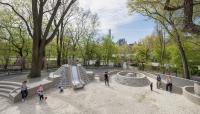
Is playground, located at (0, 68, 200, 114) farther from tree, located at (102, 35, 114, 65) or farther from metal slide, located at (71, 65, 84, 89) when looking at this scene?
tree, located at (102, 35, 114, 65)

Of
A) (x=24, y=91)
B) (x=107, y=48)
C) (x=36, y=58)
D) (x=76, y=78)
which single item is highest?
(x=107, y=48)

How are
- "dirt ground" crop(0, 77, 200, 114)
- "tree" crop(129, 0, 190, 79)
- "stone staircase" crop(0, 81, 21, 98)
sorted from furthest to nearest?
"tree" crop(129, 0, 190, 79), "stone staircase" crop(0, 81, 21, 98), "dirt ground" crop(0, 77, 200, 114)

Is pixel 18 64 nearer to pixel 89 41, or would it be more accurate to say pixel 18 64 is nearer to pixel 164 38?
pixel 89 41

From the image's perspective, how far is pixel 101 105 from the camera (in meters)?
14.5

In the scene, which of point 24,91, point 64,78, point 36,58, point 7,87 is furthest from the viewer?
point 64,78

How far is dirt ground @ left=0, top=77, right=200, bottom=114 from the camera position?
1330cm

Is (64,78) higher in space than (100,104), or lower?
higher

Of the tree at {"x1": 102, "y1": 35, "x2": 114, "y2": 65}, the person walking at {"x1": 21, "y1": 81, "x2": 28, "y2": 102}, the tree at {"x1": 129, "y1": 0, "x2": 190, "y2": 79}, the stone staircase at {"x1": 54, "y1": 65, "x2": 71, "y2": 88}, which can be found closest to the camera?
the person walking at {"x1": 21, "y1": 81, "x2": 28, "y2": 102}

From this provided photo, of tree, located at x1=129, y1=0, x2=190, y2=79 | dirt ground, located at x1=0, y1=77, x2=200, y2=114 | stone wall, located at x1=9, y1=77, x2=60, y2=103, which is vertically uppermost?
tree, located at x1=129, y1=0, x2=190, y2=79

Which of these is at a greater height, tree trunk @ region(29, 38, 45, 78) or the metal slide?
tree trunk @ region(29, 38, 45, 78)

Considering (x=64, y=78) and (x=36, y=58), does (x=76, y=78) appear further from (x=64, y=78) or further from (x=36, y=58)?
(x=36, y=58)

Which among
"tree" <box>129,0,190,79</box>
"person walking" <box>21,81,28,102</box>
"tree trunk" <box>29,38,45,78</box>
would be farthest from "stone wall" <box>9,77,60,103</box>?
"tree" <box>129,0,190,79</box>

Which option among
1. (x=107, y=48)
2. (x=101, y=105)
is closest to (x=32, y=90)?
(x=101, y=105)

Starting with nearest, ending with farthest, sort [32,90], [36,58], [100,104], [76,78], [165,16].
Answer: [100,104], [32,90], [36,58], [76,78], [165,16]
